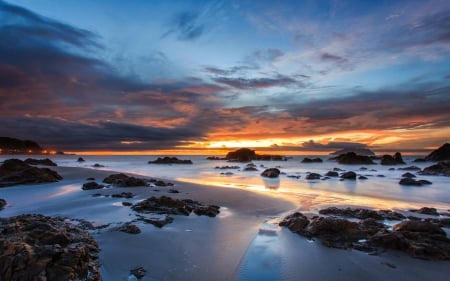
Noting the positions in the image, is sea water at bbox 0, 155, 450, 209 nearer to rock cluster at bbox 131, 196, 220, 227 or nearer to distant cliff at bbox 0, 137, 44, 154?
rock cluster at bbox 131, 196, 220, 227

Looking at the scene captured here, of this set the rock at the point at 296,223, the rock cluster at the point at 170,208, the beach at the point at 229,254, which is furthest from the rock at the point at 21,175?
the rock at the point at 296,223

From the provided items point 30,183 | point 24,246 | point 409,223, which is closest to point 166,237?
point 24,246

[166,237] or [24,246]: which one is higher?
[24,246]

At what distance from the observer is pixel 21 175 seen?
17.5 metres

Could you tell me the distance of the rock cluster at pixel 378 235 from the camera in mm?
6266

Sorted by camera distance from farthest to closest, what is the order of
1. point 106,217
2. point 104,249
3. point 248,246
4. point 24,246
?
point 106,217 < point 248,246 < point 104,249 < point 24,246

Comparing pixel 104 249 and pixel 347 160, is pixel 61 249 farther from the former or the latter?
pixel 347 160

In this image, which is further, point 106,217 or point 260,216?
point 260,216

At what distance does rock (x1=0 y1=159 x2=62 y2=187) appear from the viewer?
1692cm

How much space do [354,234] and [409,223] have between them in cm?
151

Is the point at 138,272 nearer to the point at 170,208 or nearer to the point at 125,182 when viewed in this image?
the point at 170,208

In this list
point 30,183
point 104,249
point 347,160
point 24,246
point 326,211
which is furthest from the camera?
point 347,160

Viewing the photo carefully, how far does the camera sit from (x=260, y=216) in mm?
9922

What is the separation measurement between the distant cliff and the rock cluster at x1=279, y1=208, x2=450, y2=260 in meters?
130
